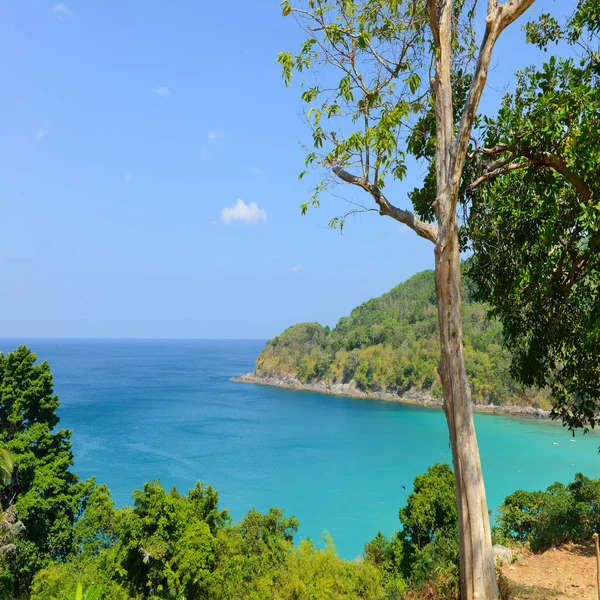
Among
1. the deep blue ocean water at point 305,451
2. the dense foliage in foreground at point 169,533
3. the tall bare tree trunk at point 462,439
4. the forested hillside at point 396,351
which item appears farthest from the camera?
the forested hillside at point 396,351

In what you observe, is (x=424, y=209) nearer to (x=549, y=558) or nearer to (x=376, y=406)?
(x=549, y=558)

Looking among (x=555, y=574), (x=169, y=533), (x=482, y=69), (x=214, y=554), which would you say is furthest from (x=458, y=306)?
(x=214, y=554)

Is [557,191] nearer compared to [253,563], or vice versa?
[557,191]

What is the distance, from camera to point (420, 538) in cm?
1326

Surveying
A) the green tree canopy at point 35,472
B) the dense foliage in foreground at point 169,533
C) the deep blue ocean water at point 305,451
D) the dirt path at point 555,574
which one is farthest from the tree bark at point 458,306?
the deep blue ocean water at point 305,451

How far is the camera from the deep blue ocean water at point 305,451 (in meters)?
28.6

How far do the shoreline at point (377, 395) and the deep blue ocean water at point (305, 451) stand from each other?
9.77 ft

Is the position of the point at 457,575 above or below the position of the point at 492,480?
above

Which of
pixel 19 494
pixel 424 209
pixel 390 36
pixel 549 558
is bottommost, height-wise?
pixel 19 494

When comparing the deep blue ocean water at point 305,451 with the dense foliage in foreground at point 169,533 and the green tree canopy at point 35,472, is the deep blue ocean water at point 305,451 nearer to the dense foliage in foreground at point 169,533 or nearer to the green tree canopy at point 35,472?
the dense foliage in foreground at point 169,533

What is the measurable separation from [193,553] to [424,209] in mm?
9366

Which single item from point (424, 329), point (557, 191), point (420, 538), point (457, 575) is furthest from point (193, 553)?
point (424, 329)

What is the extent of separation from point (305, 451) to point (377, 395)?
2736 centimetres

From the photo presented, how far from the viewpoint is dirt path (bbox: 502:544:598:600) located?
4.37m
